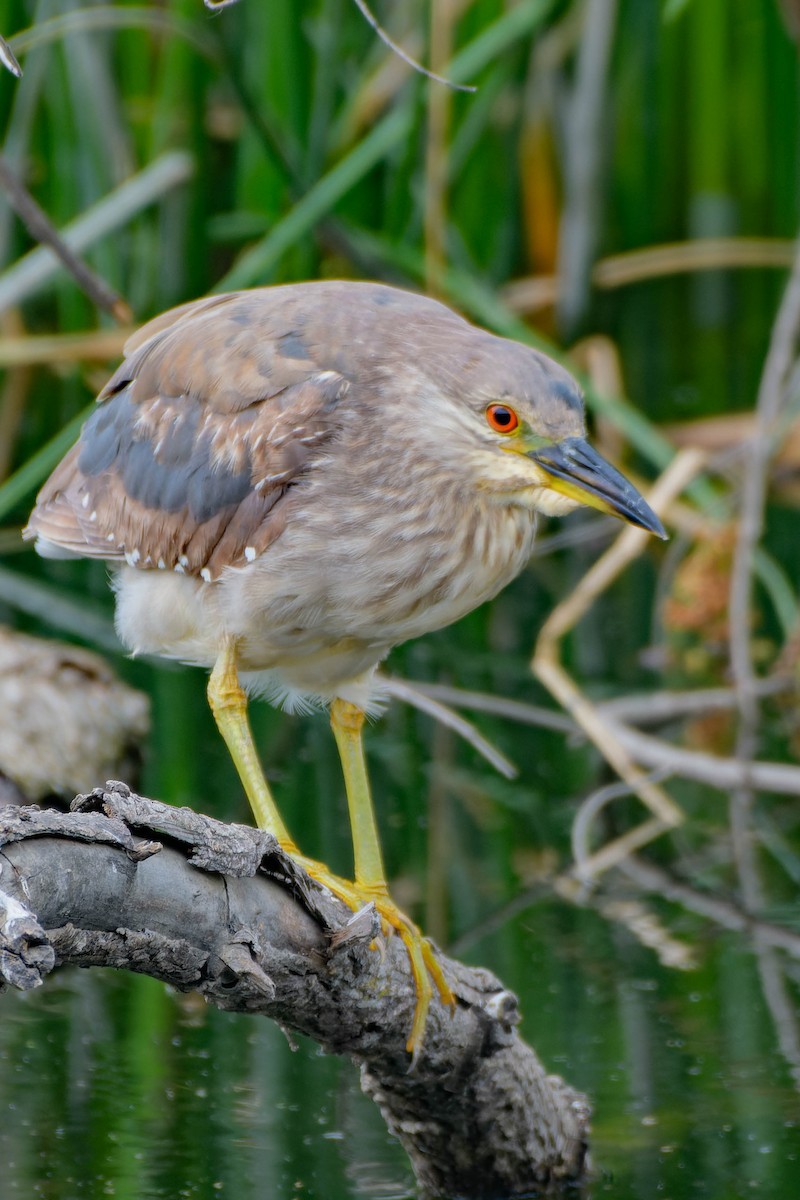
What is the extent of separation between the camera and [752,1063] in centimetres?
329

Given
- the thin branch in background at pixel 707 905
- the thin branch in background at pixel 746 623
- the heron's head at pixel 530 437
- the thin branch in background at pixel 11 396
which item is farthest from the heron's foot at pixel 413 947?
the thin branch in background at pixel 11 396

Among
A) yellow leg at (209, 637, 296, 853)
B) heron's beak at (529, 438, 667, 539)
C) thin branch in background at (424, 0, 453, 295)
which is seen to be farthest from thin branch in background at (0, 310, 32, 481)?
heron's beak at (529, 438, 667, 539)

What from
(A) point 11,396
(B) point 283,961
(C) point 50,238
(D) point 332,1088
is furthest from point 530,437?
(A) point 11,396

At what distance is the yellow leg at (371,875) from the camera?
2.80 meters

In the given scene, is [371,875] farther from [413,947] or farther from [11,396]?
[11,396]

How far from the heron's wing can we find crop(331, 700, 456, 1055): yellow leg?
44 centimetres

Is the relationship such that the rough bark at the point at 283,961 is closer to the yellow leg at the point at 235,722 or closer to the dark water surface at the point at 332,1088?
the dark water surface at the point at 332,1088

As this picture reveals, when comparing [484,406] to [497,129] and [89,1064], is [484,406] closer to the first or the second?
[89,1064]

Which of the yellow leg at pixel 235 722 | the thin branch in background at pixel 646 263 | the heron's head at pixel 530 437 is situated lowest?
the yellow leg at pixel 235 722

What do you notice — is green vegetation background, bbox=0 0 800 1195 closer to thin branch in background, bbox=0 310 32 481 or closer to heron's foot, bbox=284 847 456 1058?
thin branch in background, bbox=0 310 32 481

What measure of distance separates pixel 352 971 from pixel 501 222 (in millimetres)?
5521

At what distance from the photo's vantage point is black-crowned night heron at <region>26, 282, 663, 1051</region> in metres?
2.94

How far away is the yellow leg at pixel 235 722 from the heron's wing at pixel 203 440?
17 cm

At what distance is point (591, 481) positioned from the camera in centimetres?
288
